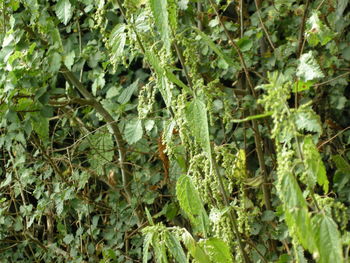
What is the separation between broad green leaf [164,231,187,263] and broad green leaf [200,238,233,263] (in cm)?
7

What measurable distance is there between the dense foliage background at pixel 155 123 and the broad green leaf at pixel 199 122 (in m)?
0.09

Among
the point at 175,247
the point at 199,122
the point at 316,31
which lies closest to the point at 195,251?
the point at 175,247

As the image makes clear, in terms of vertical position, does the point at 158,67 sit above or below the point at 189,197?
above

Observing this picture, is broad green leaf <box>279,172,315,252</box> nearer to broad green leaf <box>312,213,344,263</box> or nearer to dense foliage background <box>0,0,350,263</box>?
broad green leaf <box>312,213,344,263</box>

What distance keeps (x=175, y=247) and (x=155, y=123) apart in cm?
104

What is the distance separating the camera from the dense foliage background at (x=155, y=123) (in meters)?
1.67

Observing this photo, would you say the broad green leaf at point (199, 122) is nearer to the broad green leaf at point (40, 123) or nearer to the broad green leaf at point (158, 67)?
the broad green leaf at point (158, 67)

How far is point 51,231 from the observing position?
3.12 m

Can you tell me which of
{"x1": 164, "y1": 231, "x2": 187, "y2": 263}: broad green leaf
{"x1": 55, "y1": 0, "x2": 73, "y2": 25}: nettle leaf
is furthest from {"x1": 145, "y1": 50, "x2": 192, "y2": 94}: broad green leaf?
{"x1": 55, "y1": 0, "x2": 73, "y2": 25}: nettle leaf

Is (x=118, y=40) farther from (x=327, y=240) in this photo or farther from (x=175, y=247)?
(x=327, y=240)

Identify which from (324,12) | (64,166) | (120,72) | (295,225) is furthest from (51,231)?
(295,225)

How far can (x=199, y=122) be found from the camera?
1179 mm

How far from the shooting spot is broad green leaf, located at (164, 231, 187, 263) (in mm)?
1227

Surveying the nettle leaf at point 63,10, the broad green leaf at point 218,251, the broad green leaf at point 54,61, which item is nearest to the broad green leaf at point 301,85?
the broad green leaf at point 218,251
